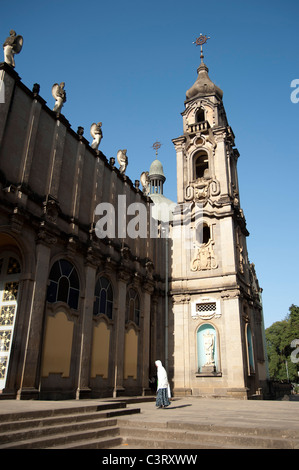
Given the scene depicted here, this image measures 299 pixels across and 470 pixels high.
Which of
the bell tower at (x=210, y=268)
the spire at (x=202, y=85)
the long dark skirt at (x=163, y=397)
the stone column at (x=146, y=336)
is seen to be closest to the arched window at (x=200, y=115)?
the bell tower at (x=210, y=268)

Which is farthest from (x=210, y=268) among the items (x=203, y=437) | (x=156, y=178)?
(x=156, y=178)

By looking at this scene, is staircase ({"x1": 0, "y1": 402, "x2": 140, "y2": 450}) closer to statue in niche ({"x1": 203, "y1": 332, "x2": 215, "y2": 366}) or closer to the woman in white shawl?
the woman in white shawl

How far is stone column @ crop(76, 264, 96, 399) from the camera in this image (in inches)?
717

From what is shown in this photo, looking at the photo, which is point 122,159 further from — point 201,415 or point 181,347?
point 201,415

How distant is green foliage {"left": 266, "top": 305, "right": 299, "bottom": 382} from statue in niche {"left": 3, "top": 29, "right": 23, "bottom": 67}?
5495 centimetres

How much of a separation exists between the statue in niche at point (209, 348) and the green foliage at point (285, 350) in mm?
34669

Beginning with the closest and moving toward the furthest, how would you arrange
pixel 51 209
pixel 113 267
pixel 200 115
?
1. pixel 51 209
2. pixel 113 267
3. pixel 200 115

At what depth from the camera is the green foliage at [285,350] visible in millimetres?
58716

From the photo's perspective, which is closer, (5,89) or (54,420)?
(54,420)

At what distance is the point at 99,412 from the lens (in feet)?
32.9

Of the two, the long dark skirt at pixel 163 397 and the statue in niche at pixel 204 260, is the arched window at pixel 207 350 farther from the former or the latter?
the long dark skirt at pixel 163 397

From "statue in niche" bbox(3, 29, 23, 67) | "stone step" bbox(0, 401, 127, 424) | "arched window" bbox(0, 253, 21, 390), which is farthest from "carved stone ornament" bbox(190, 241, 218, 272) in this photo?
"statue in niche" bbox(3, 29, 23, 67)

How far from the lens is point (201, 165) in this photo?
37.3m

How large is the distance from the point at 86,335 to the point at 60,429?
36.8ft
